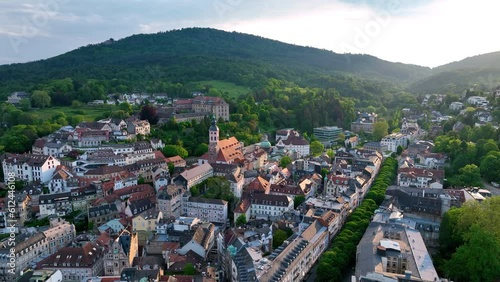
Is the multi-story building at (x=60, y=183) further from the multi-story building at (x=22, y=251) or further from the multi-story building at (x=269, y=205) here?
the multi-story building at (x=269, y=205)

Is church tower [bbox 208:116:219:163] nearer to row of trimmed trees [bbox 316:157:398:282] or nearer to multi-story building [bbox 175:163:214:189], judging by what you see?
multi-story building [bbox 175:163:214:189]

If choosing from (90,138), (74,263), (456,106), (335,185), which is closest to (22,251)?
(74,263)

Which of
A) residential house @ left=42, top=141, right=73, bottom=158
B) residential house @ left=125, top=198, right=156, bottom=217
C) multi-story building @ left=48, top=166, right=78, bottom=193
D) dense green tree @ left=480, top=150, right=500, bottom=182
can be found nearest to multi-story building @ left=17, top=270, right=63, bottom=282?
residential house @ left=125, top=198, right=156, bottom=217

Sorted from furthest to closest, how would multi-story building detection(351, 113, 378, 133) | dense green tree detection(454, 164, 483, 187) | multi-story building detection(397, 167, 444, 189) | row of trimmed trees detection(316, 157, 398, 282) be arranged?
multi-story building detection(351, 113, 378, 133), multi-story building detection(397, 167, 444, 189), dense green tree detection(454, 164, 483, 187), row of trimmed trees detection(316, 157, 398, 282)

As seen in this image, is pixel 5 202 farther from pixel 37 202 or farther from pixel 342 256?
pixel 342 256

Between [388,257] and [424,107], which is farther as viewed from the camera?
[424,107]

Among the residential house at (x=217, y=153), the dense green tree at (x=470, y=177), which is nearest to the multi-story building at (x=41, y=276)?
the residential house at (x=217, y=153)

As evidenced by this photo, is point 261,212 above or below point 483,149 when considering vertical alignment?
below

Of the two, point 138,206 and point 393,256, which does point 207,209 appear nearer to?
point 138,206

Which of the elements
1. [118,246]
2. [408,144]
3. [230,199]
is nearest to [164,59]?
[408,144]
